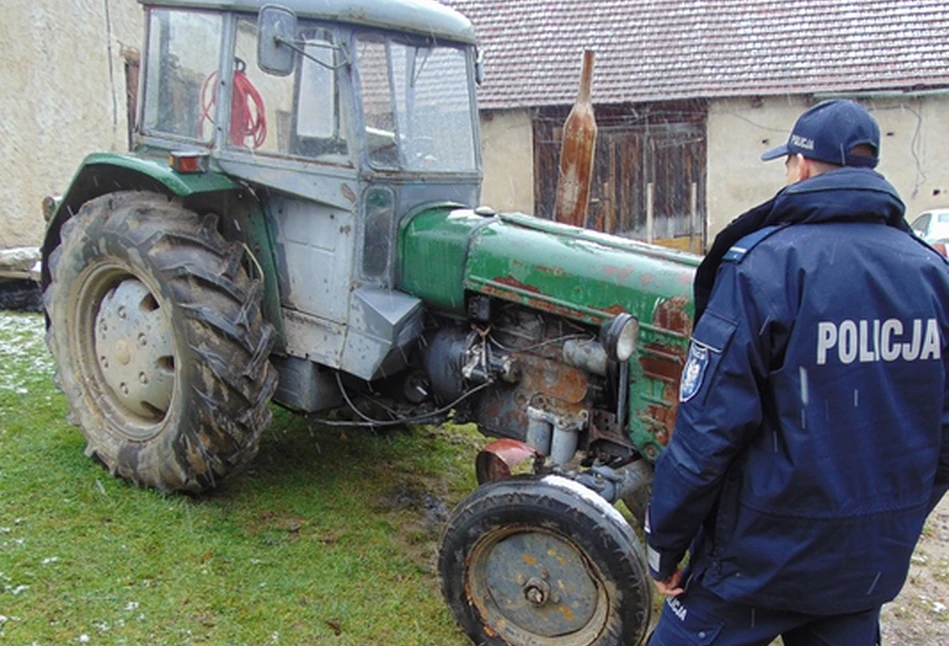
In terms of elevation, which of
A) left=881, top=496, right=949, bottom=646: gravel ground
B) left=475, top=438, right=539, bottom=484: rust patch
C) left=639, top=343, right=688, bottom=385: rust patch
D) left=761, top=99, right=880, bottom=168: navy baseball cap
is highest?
left=761, top=99, right=880, bottom=168: navy baseball cap

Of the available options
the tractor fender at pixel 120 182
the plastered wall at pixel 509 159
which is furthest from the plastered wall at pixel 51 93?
the plastered wall at pixel 509 159

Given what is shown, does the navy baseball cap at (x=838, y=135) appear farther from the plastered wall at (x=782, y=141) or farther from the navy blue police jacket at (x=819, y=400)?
the plastered wall at (x=782, y=141)

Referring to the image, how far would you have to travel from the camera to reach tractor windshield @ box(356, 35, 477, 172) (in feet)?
12.6

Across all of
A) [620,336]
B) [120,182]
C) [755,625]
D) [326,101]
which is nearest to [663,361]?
[620,336]

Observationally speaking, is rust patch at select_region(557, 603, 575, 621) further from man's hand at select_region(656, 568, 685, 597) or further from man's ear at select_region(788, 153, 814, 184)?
man's ear at select_region(788, 153, 814, 184)

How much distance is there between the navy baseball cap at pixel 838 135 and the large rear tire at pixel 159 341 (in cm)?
259

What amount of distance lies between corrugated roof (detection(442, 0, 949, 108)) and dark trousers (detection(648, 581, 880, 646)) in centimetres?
1269

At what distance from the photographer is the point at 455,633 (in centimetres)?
337

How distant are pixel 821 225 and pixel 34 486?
151 inches

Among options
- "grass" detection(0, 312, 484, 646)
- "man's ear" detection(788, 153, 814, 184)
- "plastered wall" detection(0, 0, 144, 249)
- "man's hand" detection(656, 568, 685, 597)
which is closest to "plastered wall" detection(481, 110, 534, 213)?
"plastered wall" detection(0, 0, 144, 249)

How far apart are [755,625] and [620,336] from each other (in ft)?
4.22

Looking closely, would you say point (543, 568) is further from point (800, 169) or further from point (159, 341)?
point (159, 341)

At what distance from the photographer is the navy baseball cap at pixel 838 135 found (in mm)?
2021

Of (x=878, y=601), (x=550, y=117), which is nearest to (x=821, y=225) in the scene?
(x=878, y=601)
